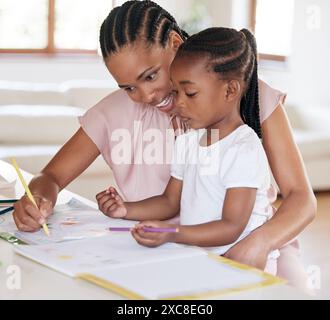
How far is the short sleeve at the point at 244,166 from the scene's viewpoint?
1.55 metres

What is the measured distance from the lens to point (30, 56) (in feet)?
22.3

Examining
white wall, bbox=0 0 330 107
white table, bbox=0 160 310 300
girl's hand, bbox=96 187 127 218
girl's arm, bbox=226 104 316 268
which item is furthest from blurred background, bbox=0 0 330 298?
white table, bbox=0 160 310 300

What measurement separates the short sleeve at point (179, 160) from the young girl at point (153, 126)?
0.36ft

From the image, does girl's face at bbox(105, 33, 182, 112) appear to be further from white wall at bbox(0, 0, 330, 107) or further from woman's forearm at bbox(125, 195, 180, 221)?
white wall at bbox(0, 0, 330, 107)

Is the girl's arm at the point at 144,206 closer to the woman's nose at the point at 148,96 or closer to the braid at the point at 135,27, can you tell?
the woman's nose at the point at 148,96

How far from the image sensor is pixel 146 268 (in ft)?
4.16

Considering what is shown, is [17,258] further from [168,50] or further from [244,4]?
[244,4]

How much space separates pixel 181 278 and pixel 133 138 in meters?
0.81

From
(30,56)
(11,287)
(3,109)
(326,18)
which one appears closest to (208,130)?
(11,287)

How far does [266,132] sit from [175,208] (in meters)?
0.27

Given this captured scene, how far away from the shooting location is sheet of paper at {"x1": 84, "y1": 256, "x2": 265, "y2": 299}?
115cm

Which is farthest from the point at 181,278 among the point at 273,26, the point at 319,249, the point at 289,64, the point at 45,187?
the point at 273,26

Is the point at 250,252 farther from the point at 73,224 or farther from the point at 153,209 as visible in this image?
the point at 73,224

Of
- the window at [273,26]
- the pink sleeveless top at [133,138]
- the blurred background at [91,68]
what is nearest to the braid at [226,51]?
the pink sleeveless top at [133,138]
